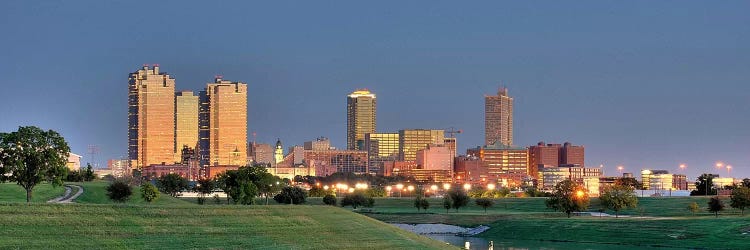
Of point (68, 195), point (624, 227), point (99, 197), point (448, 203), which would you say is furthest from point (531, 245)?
point (448, 203)

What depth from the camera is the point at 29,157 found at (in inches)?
2867

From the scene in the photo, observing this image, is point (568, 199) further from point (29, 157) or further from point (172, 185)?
point (29, 157)

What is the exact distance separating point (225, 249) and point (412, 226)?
229 feet

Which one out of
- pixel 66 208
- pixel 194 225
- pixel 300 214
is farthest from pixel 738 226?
pixel 66 208

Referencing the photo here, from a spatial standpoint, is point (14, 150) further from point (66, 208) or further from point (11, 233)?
point (11, 233)

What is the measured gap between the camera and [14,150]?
72.8 meters

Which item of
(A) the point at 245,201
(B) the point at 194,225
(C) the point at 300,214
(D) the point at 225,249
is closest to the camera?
(D) the point at 225,249

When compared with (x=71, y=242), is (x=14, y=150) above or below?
above

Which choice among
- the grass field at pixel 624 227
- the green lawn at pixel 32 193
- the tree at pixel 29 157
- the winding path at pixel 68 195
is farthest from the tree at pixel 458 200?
the tree at pixel 29 157

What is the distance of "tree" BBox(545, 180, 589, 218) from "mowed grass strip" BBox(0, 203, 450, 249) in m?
53.1

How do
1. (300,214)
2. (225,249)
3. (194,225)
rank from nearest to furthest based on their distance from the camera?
1. (225,249)
2. (194,225)
3. (300,214)

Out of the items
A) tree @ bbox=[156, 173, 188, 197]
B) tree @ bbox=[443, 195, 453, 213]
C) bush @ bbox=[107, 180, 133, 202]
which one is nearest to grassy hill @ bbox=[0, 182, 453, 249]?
bush @ bbox=[107, 180, 133, 202]

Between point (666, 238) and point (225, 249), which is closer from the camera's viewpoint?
point (225, 249)

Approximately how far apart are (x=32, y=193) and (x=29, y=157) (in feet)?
67.3
